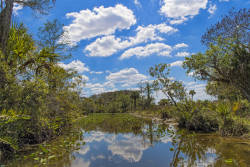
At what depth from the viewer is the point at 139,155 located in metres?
6.00

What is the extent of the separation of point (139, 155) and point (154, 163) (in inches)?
39.0

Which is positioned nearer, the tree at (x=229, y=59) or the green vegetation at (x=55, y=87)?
the green vegetation at (x=55, y=87)

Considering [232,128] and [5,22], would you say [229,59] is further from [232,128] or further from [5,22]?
[5,22]

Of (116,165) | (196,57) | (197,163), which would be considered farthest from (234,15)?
(116,165)

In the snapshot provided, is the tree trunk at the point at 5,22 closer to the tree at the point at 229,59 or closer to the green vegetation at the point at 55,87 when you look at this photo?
the green vegetation at the point at 55,87

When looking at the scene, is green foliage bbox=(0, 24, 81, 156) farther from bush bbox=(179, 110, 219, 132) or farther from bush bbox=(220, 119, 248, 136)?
bush bbox=(179, 110, 219, 132)

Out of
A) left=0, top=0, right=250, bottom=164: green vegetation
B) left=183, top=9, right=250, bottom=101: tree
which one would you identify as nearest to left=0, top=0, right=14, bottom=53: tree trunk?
left=0, top=0, right=250, bottom=164: green vegetation

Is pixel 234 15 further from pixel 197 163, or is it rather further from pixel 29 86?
pixel 29 86

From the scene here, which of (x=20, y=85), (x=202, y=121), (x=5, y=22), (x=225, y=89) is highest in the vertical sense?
(x=5, y=22)

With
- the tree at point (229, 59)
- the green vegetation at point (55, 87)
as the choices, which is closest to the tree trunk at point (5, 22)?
the green vegetation at point (55, 87)

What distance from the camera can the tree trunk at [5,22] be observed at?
4.85 metres

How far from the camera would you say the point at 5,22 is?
508 cm

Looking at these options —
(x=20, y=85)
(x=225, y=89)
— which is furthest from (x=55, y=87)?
(x=225, y=89)

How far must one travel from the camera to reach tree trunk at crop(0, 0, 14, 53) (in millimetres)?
4848
